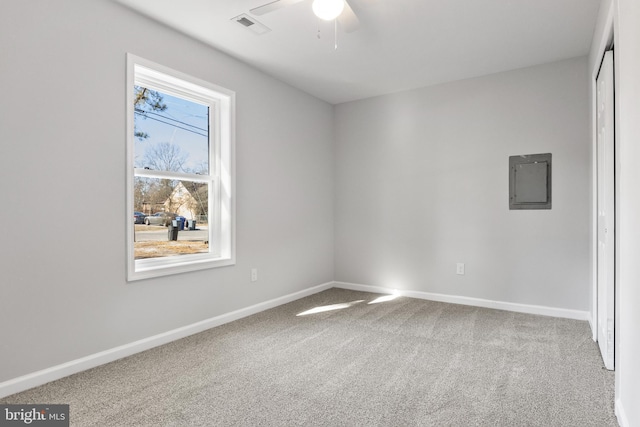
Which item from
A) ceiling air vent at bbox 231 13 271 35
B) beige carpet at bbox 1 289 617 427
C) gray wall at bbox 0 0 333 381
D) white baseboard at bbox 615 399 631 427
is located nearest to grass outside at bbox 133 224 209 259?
gray wall at bbox 0 0 333 381


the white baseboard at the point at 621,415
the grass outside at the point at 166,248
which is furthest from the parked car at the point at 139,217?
the white baseboard at the point at 621,415

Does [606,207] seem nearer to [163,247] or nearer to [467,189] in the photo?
[467,189]

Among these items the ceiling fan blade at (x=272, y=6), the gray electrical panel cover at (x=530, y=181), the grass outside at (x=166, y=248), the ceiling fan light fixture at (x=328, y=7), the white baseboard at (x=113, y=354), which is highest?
the ceiling fan blade at (x=272, y=6)

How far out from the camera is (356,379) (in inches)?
89.6

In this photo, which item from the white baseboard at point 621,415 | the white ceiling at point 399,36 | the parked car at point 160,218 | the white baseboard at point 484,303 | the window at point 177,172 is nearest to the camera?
the white baseboard at point 621,415

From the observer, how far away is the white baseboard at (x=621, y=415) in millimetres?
1651

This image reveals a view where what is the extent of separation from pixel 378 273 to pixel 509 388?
8.44 ft

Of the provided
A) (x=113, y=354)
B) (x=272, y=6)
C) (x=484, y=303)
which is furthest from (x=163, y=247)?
(x=484, y=303)

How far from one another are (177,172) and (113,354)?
4.89 ft

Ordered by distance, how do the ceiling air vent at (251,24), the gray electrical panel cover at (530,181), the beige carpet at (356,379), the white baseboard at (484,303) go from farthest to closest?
the gray electrical panel cover at (530,181), the white baseboard at (484,303), the ceiling air vent at (251,24), the beige carpet at (356,379)

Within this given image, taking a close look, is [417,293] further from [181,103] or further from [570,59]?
[181,103]

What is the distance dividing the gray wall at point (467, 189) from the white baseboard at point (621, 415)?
6.38ft

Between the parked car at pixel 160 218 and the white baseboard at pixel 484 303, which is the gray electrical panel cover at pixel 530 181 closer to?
the white baseboard at pixel 484 303

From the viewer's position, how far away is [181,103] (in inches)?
129
